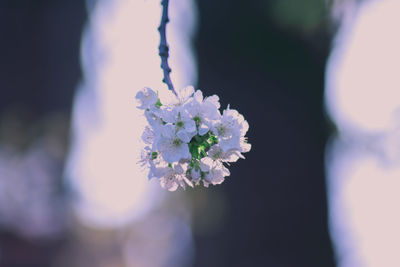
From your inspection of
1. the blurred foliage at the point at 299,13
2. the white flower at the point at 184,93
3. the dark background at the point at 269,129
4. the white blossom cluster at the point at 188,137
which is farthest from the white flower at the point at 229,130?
the dark background at the point at 269,129

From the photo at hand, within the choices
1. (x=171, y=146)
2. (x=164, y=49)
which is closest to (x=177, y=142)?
(x=171, y=146)

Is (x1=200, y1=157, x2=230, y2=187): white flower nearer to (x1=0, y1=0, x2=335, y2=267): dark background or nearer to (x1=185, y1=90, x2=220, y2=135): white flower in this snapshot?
(x1=185, y1=90, x2=220, y2=135): white flower

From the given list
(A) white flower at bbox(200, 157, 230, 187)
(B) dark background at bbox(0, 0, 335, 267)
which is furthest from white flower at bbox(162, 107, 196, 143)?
(B) dark background at bbox(0, 0, 335, 267)

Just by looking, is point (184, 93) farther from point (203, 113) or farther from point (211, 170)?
point (211, 170)

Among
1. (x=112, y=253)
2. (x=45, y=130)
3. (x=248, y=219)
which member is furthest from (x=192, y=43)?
(x=112, y=253)

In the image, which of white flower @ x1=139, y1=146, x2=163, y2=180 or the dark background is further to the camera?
the dark background

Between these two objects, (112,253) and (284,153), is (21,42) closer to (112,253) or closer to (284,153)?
(112,253)
